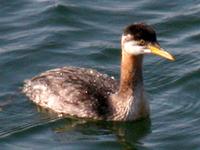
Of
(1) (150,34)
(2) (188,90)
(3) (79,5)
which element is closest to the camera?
(1) (150,34)

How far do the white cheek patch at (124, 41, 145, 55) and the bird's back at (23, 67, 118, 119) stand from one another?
91cm

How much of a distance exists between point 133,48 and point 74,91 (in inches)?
51.9

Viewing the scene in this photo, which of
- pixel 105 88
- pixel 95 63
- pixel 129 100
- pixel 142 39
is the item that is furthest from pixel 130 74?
pixel 95 63

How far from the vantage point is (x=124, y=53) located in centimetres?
1557

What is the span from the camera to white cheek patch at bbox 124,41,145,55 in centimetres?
1530

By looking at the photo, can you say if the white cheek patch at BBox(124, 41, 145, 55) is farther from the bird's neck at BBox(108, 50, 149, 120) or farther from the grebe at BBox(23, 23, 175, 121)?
the bird's neck at BBox(108, 50, 149, 120)

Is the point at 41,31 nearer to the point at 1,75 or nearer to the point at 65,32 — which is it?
the point at 65,32

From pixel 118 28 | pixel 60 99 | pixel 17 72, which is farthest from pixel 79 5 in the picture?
pixel 60 99

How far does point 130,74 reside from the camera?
1569 cm

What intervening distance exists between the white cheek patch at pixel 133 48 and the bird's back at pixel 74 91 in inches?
35.7

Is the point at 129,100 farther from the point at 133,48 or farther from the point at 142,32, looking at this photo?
the point at 142,32

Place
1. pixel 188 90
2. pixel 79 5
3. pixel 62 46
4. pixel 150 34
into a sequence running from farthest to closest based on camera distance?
pixel 79 5
pixel 62 46
pixel 188 90
pixel 150 34

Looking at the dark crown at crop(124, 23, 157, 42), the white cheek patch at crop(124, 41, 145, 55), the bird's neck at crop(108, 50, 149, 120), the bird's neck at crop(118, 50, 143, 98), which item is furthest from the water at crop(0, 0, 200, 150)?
the dark crown at crop(124, 23, 157, 42)

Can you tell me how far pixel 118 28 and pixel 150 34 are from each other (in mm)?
4816
